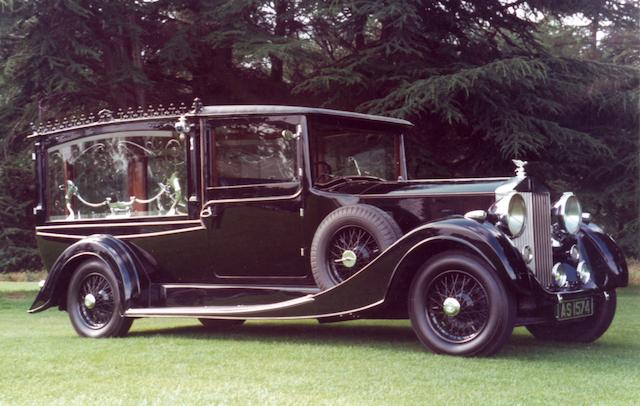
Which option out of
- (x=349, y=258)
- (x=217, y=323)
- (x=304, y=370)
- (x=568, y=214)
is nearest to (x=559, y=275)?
(x=568, y=214)

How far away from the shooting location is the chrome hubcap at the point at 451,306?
18.6ft

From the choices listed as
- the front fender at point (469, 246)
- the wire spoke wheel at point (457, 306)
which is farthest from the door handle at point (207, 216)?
the wire spoke wheel at point (457, 306)

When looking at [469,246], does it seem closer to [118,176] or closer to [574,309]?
[574,309]

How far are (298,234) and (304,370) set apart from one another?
5.28ft

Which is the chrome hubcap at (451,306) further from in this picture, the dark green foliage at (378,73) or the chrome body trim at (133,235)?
the dark green foliage at (378,73)

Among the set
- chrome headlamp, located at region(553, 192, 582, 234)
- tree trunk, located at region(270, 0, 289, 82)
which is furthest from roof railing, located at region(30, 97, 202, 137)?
tree trunk, located at region(270, 0, 289, 82)

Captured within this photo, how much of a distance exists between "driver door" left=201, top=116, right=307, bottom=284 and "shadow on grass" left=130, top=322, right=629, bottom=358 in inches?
22.8

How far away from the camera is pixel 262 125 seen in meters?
6.93

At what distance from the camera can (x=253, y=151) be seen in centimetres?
696

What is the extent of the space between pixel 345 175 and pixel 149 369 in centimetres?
254

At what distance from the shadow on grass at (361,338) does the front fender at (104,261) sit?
55 centimetres

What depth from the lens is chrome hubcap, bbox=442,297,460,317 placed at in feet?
18.6

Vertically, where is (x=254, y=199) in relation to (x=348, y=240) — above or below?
above

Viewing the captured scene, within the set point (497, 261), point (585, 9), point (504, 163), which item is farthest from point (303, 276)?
point (585, 9)
